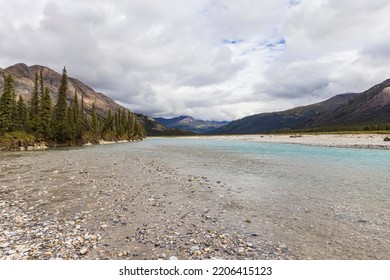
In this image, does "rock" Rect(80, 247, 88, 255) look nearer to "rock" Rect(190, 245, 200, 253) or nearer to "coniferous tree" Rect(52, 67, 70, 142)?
"rock" Rect(190, 245, 200, 253)

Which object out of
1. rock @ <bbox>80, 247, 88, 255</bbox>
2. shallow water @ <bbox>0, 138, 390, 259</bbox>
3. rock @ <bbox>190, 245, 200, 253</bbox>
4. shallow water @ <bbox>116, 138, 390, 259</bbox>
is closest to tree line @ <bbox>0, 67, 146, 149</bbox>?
shallow water @ <bbox>0, 138, 390, 259</bbox>

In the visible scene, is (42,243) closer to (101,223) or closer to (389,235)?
(101,223)

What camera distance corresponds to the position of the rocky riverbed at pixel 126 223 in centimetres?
816

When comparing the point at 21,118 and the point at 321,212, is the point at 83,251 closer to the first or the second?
the point at 321,212

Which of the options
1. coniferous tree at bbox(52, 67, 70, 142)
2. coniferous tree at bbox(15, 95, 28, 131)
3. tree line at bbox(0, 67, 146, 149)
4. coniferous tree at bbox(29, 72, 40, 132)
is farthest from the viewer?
coniferous tree at bbox(52, 67, 70, 142)

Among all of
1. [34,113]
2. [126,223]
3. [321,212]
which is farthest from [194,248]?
[34,113]

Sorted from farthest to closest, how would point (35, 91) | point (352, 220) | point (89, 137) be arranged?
point (89, 137), point (35, 91), point (352, 220)

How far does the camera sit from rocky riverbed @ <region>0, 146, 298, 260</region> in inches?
321

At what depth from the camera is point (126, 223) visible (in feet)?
35.7

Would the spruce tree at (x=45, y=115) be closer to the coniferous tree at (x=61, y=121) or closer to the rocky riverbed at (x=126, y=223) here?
the coniferous tree at (x=61, y=121)

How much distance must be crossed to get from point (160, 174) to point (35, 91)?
87415mm
